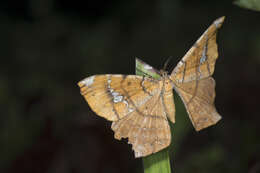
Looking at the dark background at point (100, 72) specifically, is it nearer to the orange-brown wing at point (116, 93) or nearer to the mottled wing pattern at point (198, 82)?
the mottled wing pattern at point (198, 82)

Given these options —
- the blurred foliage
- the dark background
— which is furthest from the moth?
the dark background

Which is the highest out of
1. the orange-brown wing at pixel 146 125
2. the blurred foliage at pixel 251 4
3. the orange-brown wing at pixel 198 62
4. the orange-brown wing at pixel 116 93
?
the blurred foliage at pixel 251 4

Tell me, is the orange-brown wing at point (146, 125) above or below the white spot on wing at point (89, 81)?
below

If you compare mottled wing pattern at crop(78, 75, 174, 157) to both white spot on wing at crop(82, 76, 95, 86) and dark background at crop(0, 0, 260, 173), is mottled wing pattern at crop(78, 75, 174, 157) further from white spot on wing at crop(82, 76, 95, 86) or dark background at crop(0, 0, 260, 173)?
dark background at crop(0, 0, 260, 173)

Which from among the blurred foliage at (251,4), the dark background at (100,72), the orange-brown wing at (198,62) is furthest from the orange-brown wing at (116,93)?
the dark background at (100,72)

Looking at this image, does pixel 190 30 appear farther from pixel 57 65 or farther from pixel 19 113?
pixel 19 113

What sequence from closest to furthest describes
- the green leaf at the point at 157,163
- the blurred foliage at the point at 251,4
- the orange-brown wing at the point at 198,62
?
the blurred foliage at the point at 251,4 → the green leaf at the point at 157,163 → the orange-brown wing at the point at 198,62

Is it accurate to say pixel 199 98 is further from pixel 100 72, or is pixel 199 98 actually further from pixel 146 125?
pixel 100 72
